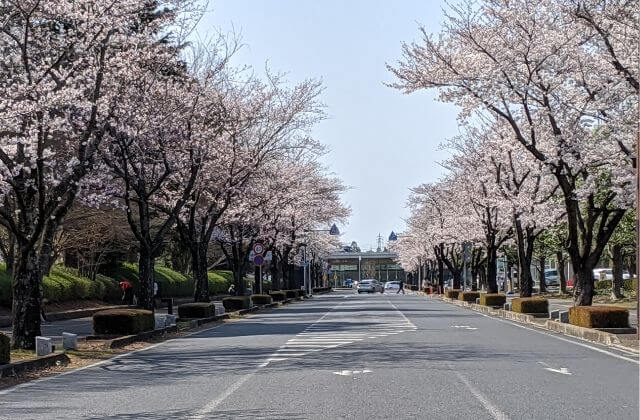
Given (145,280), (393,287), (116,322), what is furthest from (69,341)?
(393,287)

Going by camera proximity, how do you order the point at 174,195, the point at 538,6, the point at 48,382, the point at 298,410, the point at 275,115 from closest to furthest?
the point at 298,410, the point at 48,382, the point at 538,6, the point at 174,195, the point at 275,115

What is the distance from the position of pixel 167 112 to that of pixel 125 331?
7.81 metres

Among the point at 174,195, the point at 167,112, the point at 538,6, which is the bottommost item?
the point at 174,195

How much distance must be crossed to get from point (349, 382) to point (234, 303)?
26.8m

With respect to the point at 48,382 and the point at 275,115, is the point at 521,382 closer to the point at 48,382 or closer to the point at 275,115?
the point at 48,382

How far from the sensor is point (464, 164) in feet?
154

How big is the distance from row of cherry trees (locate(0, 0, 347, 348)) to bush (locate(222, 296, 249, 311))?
2923 millimetres

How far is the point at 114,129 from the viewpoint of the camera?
2394 cm

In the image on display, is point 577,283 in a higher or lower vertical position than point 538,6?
lower

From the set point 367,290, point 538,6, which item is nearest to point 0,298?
point 538,6

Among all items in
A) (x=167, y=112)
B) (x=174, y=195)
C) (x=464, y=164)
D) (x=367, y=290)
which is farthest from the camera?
(x=367, y=290)

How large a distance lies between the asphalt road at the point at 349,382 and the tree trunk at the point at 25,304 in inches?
86.0

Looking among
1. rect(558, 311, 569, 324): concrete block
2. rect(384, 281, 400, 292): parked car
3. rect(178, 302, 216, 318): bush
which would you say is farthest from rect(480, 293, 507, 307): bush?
rect(384, 281, 400, 292): parked car

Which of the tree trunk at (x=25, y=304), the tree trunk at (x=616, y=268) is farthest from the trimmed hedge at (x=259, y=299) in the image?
the tree trunk at (x=25, y=304)
